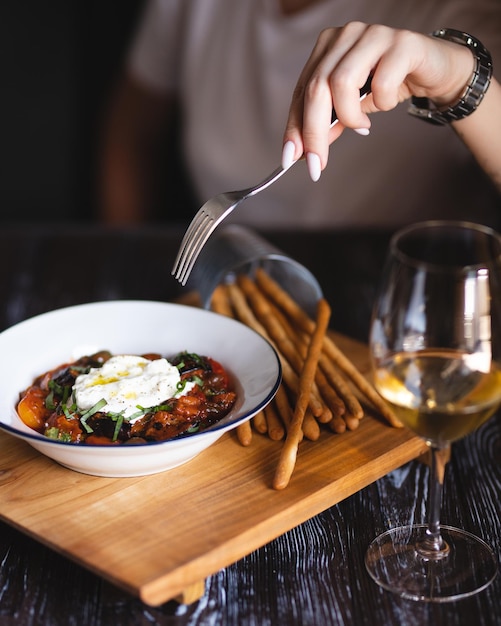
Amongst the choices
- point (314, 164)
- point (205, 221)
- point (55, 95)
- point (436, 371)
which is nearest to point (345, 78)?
point (314, 164)

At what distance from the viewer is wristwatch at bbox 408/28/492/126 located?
1275mm

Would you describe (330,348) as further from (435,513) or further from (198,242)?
(435,513)

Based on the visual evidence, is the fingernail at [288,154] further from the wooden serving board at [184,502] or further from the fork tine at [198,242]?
the wooden serving board at [184,502]

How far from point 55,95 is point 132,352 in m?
2.27

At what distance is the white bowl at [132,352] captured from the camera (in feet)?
3.23

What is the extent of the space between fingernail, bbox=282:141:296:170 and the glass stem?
0.42 metres

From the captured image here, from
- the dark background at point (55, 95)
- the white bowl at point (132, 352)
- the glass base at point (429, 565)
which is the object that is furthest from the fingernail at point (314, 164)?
the dark background at point (55, 95)

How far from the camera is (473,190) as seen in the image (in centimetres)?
231

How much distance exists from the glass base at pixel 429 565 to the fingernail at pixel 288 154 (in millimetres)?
495

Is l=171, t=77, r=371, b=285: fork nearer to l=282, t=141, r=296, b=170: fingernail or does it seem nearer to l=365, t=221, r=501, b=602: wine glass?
l=282, t=141, r=296, b=170: fingernail

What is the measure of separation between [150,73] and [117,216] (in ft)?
1.75

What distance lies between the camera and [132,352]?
4.29 ft

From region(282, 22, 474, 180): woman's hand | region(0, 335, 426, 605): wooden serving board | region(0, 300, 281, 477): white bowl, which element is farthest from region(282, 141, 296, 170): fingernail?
region(0, 335, 426, 605): wooden serving board

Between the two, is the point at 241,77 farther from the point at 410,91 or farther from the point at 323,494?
the point at 323,494
